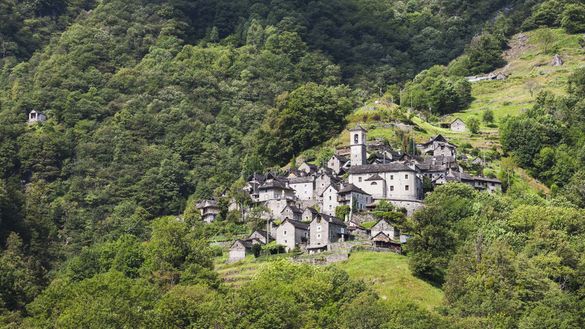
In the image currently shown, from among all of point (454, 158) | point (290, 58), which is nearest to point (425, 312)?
point (454, 158)

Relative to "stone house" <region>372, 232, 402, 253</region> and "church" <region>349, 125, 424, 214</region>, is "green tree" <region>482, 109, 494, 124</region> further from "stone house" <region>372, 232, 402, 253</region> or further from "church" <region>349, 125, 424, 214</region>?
"stone house" <region>372, 232, 402, 253</region>

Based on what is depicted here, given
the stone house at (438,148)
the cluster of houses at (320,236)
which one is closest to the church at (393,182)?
the cluster of houses at (320,236)

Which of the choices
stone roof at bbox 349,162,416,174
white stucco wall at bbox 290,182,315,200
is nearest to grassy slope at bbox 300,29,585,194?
stone roof at bbox 349,162,416,174

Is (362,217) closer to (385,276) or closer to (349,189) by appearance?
(349,189)

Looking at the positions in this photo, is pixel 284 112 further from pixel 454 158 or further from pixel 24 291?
pixel 24 291

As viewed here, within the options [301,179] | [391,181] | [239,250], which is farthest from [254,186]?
[391,181]

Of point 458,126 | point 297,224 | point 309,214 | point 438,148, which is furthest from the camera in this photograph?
point 458,126
